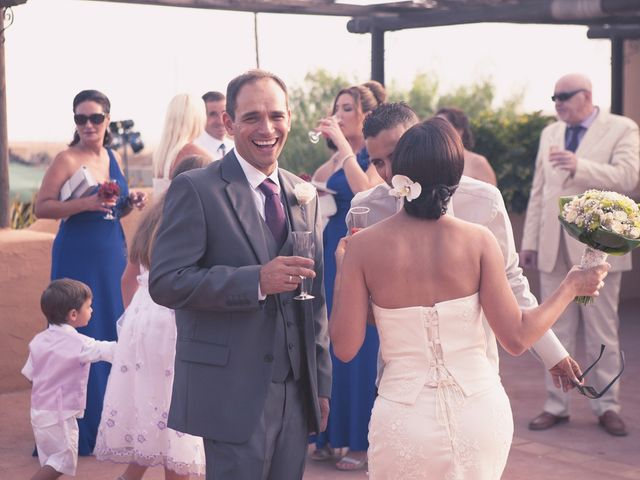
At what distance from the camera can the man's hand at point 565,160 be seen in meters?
7.32

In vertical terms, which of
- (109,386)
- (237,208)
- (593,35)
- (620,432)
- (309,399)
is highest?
(593,35)

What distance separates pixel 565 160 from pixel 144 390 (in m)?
3.37

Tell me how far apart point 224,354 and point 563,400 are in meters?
4.43

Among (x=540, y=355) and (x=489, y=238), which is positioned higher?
(x=489, y=238)

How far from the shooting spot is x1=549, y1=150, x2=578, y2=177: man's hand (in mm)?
7316

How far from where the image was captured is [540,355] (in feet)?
13.1

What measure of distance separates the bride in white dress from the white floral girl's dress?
2.06m

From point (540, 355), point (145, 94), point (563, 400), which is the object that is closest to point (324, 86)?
point (145, 94)

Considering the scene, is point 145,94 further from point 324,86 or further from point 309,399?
point 309,399

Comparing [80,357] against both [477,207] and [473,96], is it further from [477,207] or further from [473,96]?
[473,96]

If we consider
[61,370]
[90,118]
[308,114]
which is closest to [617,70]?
[90,118]

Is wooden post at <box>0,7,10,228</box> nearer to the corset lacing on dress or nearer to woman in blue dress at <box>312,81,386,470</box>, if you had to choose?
woman in blue dress at <box>312,81,386,470</box>

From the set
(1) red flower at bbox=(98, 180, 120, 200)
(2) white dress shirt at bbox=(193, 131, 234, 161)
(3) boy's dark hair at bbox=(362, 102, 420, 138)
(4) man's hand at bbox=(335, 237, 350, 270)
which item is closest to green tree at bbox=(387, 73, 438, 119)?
(2) white dress shirt at bbox=(193, 131, 234, 161)

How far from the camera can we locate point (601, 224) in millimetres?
3820
